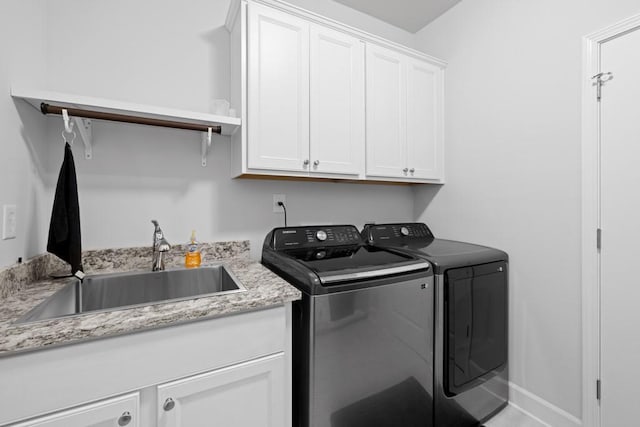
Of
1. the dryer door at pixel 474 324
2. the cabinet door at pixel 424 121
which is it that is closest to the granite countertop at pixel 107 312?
the dryer door at pixel 474 324

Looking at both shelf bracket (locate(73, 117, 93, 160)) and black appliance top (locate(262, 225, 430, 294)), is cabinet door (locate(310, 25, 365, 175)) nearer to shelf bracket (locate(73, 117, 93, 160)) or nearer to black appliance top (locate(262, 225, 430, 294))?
black appliance top (locate(262, 225, 430, 294))

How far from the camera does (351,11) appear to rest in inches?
85.8

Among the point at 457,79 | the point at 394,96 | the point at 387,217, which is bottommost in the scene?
the point at 387,217

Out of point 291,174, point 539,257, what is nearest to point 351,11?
point 291,174

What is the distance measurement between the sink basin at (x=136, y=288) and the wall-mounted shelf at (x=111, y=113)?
667 millimetres

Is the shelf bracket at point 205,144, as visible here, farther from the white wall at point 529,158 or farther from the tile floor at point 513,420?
the tile floor at point 513,420

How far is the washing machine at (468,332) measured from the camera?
147 centimetres

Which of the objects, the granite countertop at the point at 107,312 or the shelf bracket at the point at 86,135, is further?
the shelf bracket at the point at 86,135

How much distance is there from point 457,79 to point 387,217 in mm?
1179

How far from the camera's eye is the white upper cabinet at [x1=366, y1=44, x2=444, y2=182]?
1.85 meters

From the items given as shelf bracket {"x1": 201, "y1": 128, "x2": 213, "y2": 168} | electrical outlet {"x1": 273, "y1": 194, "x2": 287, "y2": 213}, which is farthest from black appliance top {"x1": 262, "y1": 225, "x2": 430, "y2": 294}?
shelf bracket {"x1": 201, "y1": 128, "x2": 213, "y2": 168}

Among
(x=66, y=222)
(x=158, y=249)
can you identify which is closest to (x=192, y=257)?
(x=158, y=249)

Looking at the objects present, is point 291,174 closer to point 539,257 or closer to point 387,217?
point 387,217

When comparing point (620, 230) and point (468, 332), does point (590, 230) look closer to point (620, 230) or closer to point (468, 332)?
point (620, 230)
